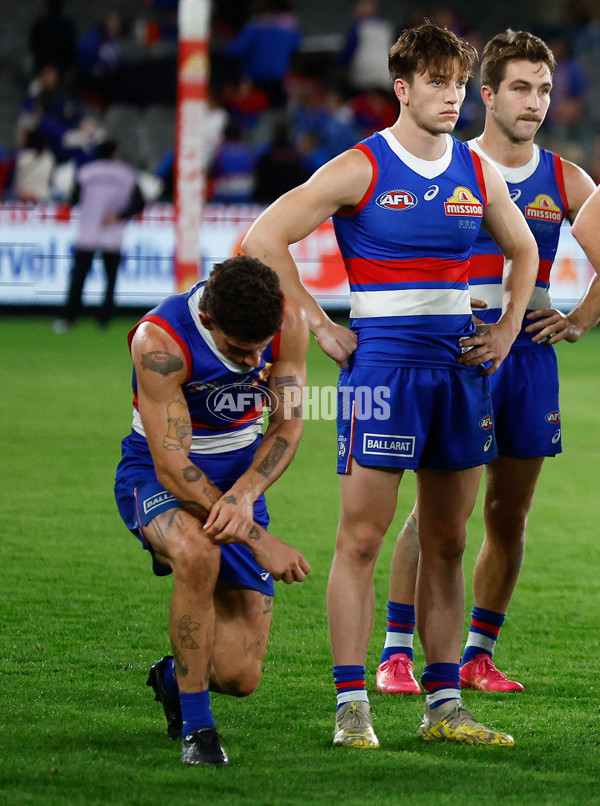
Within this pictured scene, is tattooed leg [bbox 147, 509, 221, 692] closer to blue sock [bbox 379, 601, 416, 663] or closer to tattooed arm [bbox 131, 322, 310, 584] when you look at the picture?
tattooed arm [bbox 131, 322, 310, 584]

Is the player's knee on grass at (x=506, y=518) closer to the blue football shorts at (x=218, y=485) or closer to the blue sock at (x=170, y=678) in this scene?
the blue football shorts at (x=218, y=485)

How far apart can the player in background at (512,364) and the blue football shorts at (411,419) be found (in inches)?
27.0

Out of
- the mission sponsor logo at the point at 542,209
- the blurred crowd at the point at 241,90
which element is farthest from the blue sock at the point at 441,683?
the blurred crowd at the point at 241,90

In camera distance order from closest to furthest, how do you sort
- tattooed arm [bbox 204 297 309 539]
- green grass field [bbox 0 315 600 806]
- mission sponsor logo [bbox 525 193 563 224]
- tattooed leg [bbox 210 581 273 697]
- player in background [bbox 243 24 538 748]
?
green grass field [bbox 0 315 600 806], tattooed arm [bbox 204 297 309 539], player in background [bbox 243 24 538 748], tattooed leg [bbox 210 581 273 697], mission sponsor logo [bbox 525 193 563 224]

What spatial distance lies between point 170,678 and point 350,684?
1.98ft

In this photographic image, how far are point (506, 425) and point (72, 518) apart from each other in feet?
10.7

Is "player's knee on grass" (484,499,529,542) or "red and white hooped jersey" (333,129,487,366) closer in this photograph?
"red and white hooped jersey" (333,129,487,366)

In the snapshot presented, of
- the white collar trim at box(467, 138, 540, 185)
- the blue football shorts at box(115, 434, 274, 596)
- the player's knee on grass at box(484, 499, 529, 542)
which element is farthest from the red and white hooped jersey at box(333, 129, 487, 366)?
the player's knee on grass at box(484, 499, 529, 542)

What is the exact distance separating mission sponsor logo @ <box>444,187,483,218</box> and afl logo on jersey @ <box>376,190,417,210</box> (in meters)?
0.12

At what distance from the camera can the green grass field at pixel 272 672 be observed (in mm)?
3670

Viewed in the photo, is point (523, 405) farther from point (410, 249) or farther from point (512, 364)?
point (410, 249)

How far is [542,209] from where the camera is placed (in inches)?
194

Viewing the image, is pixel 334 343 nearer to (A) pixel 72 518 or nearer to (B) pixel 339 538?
(B) pixel 339 538

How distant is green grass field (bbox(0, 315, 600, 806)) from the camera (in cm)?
367
